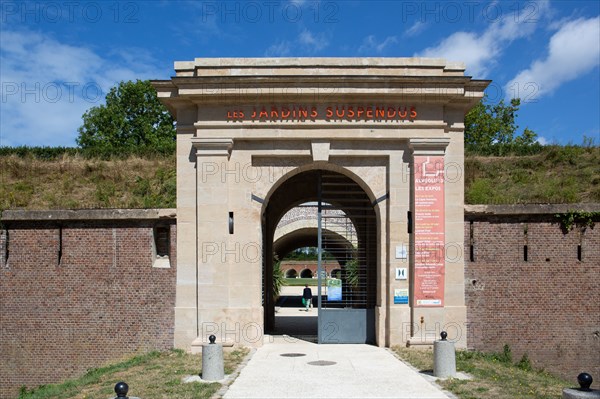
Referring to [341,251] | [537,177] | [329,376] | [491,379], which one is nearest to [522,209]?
[341,251]

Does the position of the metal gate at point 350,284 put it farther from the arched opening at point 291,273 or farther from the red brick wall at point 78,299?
the arched opening at point 291,273

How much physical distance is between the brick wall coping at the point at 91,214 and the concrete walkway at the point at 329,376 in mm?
4282

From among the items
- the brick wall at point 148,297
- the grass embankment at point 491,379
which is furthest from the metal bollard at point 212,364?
the brick wall at point 148,297

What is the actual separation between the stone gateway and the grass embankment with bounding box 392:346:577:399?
3.42 ft

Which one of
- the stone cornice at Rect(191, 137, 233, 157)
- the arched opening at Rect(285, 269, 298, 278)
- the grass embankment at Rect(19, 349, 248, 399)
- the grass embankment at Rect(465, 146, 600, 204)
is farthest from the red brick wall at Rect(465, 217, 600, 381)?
the arched opening at Rect(285, 269, 298, 278)

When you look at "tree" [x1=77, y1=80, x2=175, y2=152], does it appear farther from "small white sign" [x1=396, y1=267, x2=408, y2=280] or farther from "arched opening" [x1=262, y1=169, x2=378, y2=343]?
"small white sign" [x1=396, y1=267, x2=408, y2=280]

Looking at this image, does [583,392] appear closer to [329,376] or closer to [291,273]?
[329,376]

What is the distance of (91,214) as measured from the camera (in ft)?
52.1

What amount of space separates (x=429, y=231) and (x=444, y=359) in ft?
14.2

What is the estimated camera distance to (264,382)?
36.4 feet

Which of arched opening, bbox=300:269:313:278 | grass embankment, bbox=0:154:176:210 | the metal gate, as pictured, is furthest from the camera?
arched opening, bbox=300:269:313:278

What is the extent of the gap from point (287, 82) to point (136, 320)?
7110 mm

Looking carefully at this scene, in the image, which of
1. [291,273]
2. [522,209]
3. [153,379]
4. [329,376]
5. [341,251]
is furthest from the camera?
[291,273]

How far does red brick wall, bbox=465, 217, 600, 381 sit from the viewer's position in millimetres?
15578
